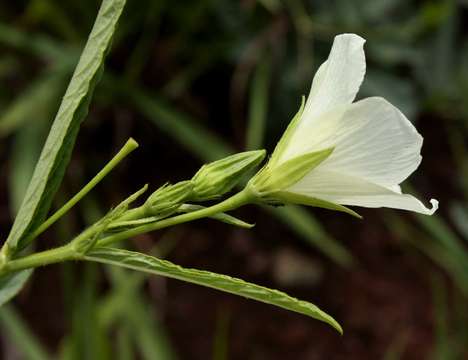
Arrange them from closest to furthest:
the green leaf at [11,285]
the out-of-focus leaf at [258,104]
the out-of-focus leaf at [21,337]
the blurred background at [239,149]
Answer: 1. the green leaf at [11,285]
2. the out-of-focus leaf at [21,337]
3. the out-of-focus leaf at [258,104]
4. the blurred background at [239,149]

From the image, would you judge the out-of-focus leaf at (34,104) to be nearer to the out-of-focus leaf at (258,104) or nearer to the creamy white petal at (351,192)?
the out-of-focus leaf at (258,104)

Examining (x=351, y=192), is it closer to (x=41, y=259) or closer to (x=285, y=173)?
(x=285, y=173)

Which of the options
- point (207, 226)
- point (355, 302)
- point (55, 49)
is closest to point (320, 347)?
point (355, 302)

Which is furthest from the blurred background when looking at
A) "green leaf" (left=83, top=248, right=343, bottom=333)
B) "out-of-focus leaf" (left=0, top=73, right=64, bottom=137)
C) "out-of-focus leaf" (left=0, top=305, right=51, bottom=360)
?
"green leaf" (left=83, top=248, right=343, bottom=333)

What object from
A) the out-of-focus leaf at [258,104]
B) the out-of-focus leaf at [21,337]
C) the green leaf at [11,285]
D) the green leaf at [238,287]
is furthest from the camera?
the out-of-focus leaf at [258,104]

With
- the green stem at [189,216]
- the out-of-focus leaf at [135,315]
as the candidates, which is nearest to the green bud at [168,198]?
the green stem at [189,216]

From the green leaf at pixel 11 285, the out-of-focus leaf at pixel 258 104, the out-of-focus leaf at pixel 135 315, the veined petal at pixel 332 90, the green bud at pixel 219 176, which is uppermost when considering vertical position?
the veined petal at pixel 332 90
